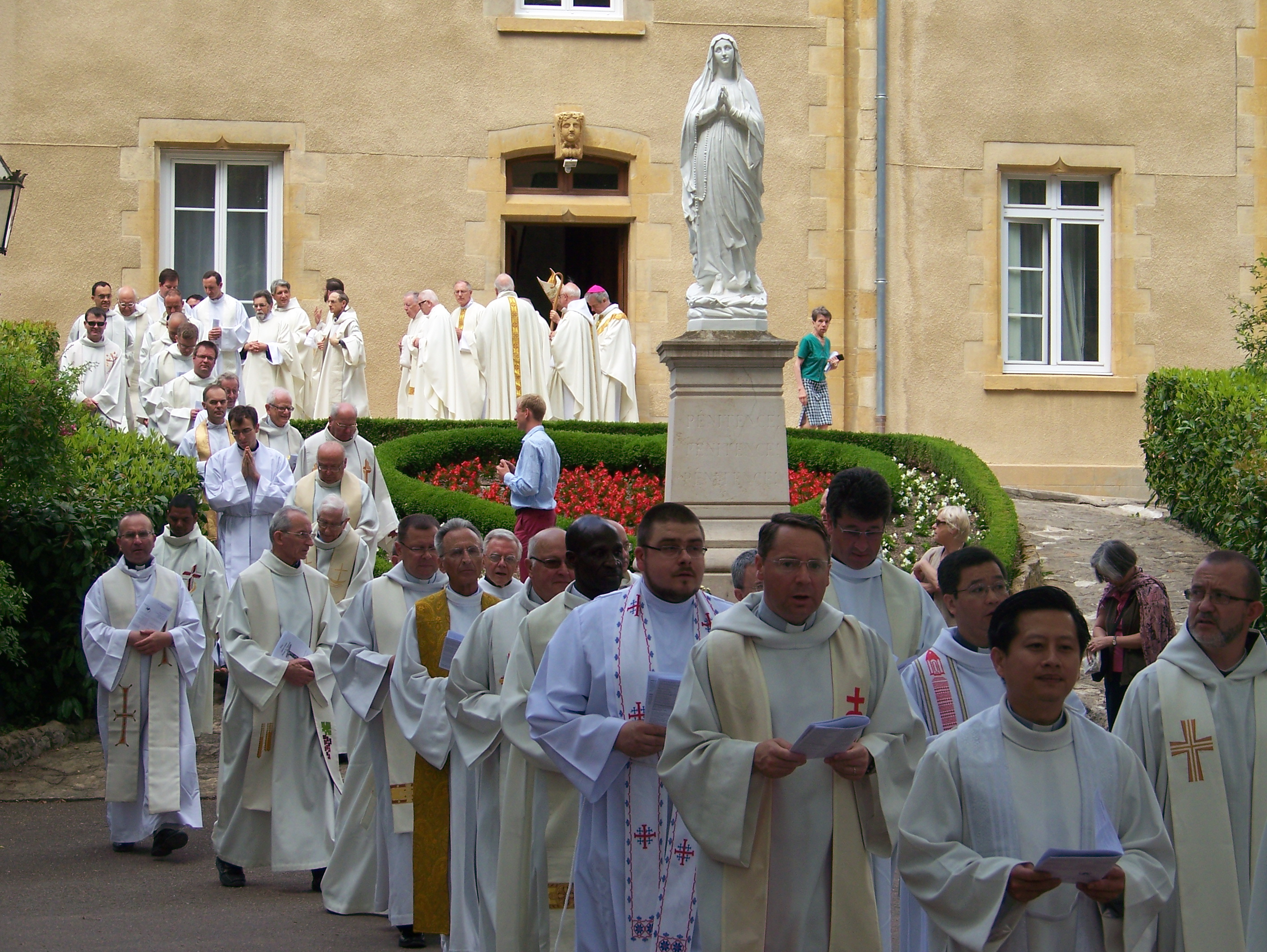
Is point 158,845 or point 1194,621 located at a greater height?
point 1194,621

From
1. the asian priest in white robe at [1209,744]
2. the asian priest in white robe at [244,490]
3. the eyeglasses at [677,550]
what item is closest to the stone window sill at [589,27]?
the asian priest in white robe at [244,490]

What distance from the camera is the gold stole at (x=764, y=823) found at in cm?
436

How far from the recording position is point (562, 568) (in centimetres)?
616

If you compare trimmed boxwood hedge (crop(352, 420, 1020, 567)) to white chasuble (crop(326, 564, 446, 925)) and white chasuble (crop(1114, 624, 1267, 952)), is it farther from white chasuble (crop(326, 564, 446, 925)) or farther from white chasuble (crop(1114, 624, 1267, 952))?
white chasuble (crop(1114, 624, 1267, 952))

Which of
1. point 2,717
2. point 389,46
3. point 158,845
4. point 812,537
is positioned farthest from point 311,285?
point 812,537

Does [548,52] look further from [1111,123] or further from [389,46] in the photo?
[1111,123]

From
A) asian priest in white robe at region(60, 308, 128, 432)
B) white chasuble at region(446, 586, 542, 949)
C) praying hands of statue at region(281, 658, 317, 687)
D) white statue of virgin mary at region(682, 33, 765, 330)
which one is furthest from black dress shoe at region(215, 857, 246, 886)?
asian priest in white robe at region(60, 308, 128, 432)

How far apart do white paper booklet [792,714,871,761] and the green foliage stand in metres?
6.76

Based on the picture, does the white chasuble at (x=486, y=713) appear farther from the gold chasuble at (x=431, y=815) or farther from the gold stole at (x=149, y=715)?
the gold stole at (x=149, y=715)

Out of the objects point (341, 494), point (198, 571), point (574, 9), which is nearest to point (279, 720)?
point (198, 571)

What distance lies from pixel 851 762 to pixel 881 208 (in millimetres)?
16389

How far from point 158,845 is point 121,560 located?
5.17 feet

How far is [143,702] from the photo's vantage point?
9.02 m

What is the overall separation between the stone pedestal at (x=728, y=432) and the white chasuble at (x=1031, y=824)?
816cm
